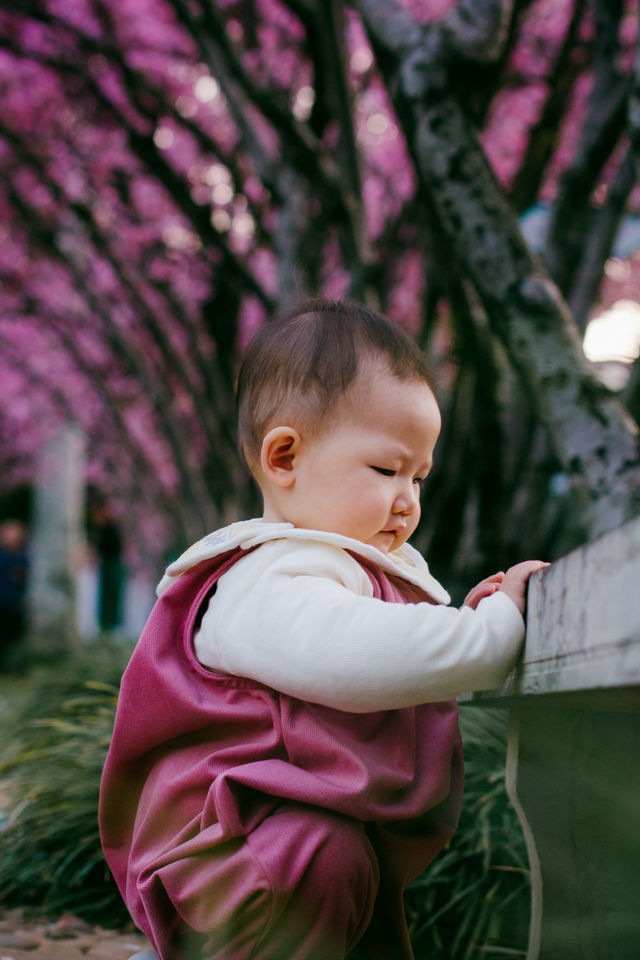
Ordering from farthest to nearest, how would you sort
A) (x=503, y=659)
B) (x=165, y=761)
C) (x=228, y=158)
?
1. (x=228, y=158)
2. (x=165, y=761)
3. (x=503, y=659)

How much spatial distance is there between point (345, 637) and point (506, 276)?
64.9 inches

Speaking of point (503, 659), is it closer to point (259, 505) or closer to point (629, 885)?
point (629, 885)

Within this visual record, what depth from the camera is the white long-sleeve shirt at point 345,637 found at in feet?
4.42

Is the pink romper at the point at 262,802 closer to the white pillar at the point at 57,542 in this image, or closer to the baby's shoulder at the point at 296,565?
the baby's shoulder at the point at 296,565

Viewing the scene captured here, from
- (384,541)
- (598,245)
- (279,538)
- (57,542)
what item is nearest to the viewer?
(279,538)

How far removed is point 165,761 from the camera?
5.32 feet

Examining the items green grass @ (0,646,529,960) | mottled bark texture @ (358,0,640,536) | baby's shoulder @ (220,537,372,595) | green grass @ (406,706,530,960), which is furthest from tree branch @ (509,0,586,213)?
baby's shoulder @ (220,537,372,595)

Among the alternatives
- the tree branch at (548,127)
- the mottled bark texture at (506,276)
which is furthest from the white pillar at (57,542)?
the mottled bark texture at (506,276)

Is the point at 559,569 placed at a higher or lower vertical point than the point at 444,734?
higher

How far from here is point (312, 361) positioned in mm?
1631

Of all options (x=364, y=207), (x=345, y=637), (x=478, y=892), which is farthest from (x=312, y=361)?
(x=364, y=207)

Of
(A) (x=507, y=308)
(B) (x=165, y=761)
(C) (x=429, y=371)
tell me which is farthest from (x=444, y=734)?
(A) (x=507, y=308)

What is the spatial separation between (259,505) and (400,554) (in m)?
3.93

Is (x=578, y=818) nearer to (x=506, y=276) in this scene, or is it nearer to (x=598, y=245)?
(x=506, y=276)
